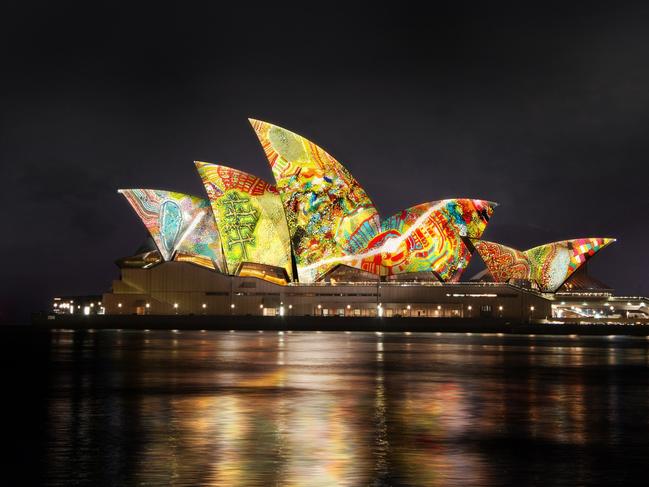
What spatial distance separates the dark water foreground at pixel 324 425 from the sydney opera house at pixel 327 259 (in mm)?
53087

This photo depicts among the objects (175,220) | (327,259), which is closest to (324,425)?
(327,259)

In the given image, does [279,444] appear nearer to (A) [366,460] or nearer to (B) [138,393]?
(A) [366,460]

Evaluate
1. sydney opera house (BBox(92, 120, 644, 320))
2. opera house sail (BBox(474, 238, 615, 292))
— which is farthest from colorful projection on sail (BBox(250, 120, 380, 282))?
opera house sail (BBox(474, 238, 615, 292))

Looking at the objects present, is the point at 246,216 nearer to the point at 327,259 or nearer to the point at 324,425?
the point at 327,259

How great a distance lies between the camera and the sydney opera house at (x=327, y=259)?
8456 centimetres

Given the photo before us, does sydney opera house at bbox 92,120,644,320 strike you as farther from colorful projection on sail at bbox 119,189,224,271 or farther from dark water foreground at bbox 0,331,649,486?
dark water foreground at bbox 0,331,649,486

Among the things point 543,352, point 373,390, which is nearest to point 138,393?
point 373,390

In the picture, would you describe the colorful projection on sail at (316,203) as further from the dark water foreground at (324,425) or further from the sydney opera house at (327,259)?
the dark water foreground at (324,425)

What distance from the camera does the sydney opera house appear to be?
84.6 metres

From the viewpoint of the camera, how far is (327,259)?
87375 millimetres

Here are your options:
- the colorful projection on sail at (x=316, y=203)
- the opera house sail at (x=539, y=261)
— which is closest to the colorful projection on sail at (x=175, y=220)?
the colorful projection on sail at (x=316, y=203)

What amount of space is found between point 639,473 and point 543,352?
31.1 m

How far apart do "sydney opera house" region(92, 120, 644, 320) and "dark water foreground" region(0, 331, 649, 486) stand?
53.1 meters

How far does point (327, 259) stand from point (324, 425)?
7075 cm
